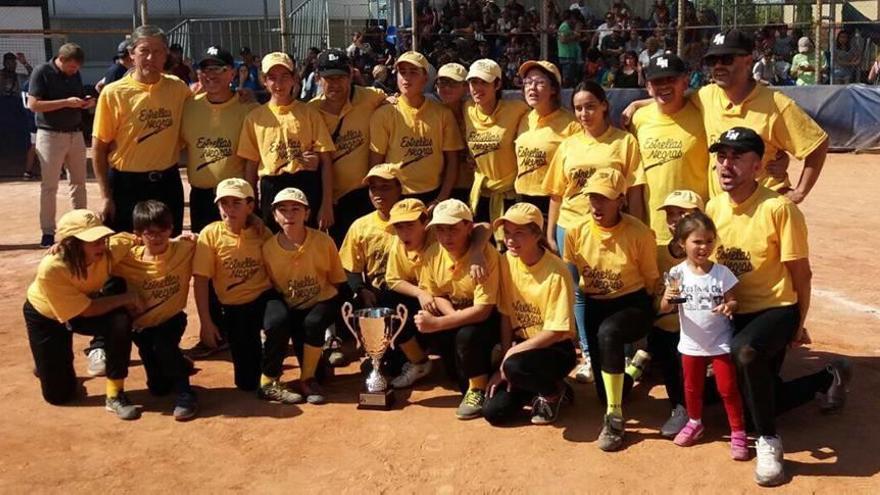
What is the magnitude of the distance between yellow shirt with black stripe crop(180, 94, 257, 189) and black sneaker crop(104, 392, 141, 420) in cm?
167

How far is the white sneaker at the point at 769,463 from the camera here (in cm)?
451

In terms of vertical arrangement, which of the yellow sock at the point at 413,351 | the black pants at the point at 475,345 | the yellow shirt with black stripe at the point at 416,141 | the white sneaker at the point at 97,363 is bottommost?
the white sneaker at the point at 97,363

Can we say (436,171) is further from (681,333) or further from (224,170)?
(681,333)

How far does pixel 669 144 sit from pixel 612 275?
0.88 meters

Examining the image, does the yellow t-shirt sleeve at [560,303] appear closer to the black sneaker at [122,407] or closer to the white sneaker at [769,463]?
the white sneaker at [769,463]

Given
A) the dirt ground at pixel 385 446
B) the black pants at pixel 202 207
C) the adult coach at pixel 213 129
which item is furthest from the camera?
the black pants at pixel 202 207

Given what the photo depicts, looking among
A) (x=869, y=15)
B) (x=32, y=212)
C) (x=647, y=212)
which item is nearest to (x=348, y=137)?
(x=647, y=212)

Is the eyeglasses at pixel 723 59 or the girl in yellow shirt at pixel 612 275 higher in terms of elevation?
the eyeglasses at pixel 723 59

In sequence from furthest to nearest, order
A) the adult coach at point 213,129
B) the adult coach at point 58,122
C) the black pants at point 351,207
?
the adult coach at point 58,122 < the black pants at point 351,207 < the adult coach at point 213,129

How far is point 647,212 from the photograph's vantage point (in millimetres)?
5902

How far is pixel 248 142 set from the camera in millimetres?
6605

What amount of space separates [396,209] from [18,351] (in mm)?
3152

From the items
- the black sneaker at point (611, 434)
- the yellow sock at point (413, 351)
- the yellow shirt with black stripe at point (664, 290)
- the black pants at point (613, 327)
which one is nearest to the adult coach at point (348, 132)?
the yellow sock at point (413, 351)

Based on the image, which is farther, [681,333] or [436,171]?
[436,171]
